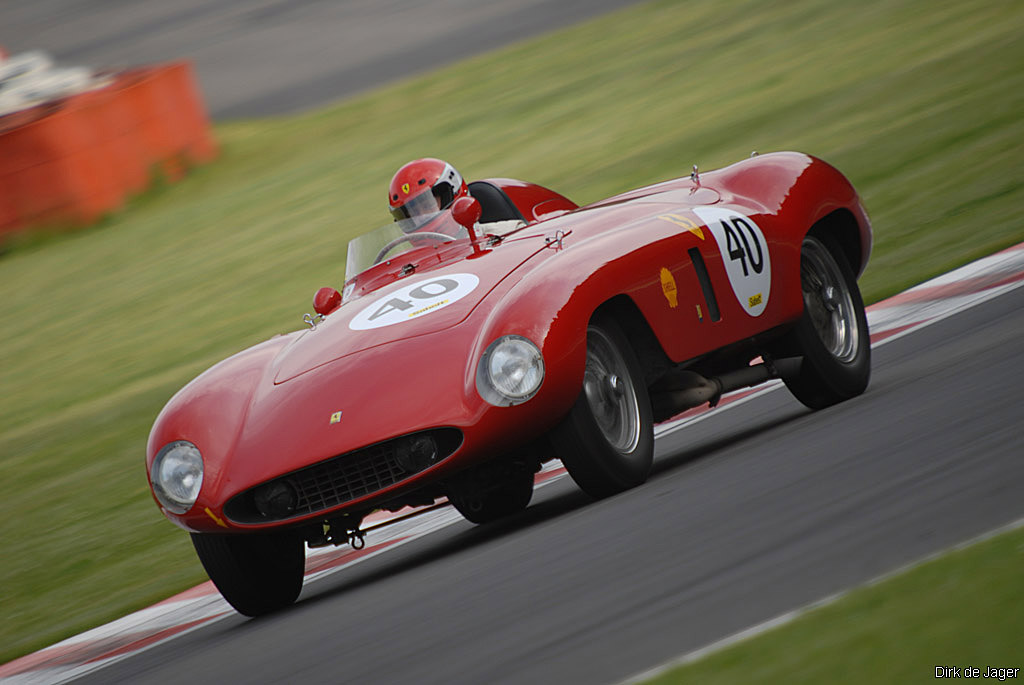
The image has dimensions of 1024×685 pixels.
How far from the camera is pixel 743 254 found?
6031 mm

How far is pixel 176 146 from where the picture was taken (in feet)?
71.1

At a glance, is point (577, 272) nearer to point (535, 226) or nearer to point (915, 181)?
point (535, 226)

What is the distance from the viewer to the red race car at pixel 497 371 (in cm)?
499

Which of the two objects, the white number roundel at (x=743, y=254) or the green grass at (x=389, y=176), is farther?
the green grass at (x=389, y=176)

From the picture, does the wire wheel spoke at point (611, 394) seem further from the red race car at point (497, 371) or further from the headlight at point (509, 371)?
the headlight at point (509, 371)

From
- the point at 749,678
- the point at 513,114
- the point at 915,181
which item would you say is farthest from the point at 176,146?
the point at 749,678

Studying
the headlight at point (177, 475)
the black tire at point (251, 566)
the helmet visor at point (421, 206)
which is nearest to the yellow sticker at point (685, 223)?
the helmet visor at point (421, 206)

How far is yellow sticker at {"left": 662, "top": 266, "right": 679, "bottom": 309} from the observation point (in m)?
5.59

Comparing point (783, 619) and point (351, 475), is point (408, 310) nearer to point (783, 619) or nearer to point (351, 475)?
point (351, 475)

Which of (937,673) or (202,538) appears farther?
(202,538)

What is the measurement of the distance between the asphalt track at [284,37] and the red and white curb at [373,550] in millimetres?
15759

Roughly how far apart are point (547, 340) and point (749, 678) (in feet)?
7.39

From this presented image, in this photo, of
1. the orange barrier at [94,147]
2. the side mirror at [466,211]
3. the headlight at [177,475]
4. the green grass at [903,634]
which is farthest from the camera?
the orange barrier at [94,147]

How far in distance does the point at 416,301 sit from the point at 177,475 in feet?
3.36
